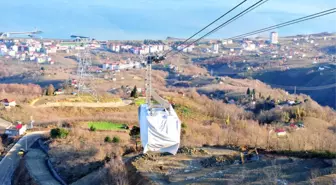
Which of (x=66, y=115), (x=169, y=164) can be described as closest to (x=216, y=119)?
(x=66, y=115)

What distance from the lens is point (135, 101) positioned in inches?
846

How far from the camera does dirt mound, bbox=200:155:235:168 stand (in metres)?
9.62

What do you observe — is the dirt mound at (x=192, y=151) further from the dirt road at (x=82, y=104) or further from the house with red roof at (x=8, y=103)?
the house with red roof at (x=8, y=103)

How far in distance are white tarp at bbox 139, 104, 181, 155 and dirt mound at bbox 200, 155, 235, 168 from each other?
190 centimetres

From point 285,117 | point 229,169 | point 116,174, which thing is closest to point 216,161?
point 229,169

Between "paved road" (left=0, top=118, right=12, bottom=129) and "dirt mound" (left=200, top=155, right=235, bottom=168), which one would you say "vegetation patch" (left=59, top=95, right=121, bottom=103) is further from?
"dirt mound" (left=200, top=155, right=235, bottom=168)

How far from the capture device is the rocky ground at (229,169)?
26.4 ft

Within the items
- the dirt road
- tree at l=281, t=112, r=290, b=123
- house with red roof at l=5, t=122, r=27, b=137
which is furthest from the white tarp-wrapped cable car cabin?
tree at l=281, t=112, r=290, b=123

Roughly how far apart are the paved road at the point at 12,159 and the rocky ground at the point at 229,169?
392cm

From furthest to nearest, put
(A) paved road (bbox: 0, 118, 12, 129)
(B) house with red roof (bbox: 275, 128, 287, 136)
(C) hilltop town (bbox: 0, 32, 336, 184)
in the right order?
(A) paved road (bbox: 0, 118, 12, 129), (B) house with red roof (bbox: 275, 128, 287, 136), (C) hilltop town (bbox: 0, 32, 336, 184)

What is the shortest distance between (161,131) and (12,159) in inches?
268

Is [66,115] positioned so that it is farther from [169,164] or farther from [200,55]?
[200,55]

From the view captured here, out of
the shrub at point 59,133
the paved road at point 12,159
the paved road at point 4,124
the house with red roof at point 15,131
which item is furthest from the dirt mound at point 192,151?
Answer: the paved road at point 4,124

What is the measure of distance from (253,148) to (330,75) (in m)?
31.9
